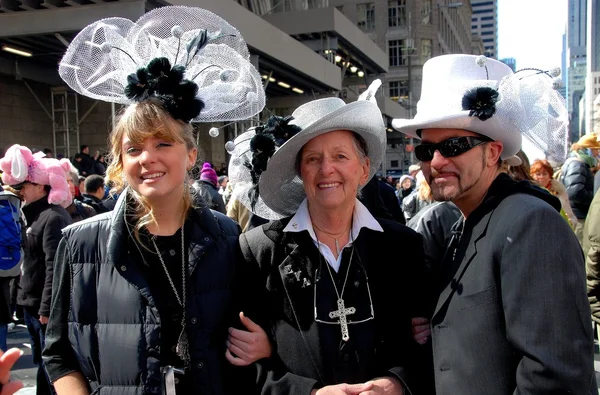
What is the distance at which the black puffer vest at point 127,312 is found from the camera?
6.72 ft

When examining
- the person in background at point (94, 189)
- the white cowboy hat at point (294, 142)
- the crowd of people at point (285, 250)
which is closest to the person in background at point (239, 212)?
the person in background at point (94, 189)

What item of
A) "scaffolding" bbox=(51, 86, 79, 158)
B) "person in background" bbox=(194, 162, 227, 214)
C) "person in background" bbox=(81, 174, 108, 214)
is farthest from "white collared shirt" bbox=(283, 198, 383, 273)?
"scaffolding" bbox=(51, 86, 79, 158)

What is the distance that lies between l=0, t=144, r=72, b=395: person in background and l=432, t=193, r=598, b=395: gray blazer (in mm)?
3232

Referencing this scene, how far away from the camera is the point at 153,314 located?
2.05 m

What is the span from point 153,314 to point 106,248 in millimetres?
327

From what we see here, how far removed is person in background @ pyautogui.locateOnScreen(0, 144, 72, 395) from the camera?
4441 mm

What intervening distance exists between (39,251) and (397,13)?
197 feet

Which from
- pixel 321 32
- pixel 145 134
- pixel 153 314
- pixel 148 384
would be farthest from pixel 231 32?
pixel 321 32

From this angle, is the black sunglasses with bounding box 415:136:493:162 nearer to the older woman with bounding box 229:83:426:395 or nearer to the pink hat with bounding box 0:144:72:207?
the older woman with bounding box 229:83:426:395

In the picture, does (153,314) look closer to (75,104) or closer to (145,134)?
(145,134)

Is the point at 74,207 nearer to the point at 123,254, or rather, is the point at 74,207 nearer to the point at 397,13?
the point at 123,254

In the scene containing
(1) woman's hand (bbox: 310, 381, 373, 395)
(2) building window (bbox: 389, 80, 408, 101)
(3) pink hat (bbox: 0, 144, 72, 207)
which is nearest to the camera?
(1) woman's hand (bbox: 310, 381, 373, 395)

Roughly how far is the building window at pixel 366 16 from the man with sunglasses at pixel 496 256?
202 ft

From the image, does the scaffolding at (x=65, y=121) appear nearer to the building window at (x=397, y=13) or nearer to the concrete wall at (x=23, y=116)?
the concrete wall at (x=23, y=116)
